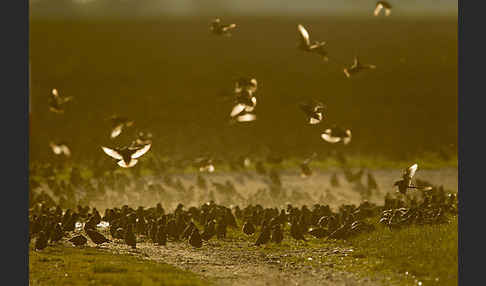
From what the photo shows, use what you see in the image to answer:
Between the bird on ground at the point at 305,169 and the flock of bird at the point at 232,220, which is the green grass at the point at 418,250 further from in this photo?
the bird on ground at the point at 305,169

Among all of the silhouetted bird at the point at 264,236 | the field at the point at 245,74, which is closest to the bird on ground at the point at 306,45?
the silhouetted bird at the point at 264,236

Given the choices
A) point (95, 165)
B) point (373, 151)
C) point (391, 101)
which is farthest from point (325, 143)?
point (95, 165)

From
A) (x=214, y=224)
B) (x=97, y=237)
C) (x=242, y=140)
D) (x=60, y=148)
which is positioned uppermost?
(x=242, y=140)

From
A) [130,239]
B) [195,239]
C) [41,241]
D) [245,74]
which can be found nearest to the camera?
[41,241]

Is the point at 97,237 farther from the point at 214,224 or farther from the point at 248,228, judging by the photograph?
the point at 248,228

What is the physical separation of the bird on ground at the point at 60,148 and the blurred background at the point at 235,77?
0.39 m

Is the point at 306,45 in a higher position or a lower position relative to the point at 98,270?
higher

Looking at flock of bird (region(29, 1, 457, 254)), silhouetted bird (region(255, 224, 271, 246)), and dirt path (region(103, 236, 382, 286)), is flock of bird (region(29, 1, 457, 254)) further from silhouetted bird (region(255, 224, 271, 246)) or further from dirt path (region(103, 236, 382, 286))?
dirt path (region(103, 236, 382, 286))

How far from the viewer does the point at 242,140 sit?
38.9 m

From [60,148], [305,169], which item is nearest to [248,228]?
[305,169]

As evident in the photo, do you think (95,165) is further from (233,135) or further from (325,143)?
(325,143)

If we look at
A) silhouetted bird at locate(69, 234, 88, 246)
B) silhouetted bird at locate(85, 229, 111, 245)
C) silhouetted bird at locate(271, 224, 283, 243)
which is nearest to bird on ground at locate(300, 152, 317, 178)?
silhouetted bird at locate(271, 224, 283, 243)

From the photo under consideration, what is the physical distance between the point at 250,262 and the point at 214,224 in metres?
2.68

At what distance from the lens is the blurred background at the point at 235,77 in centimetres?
3941
